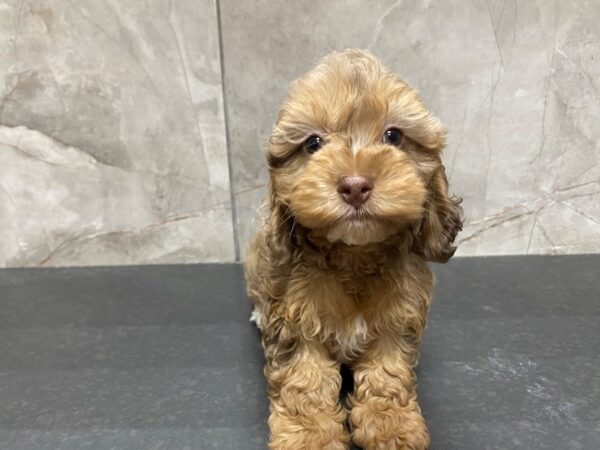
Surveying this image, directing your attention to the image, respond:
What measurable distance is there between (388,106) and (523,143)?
121 cm

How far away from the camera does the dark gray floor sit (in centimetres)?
126

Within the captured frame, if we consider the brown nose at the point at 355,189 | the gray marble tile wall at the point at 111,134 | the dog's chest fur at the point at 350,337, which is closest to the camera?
the brown nose at the point at 355,189

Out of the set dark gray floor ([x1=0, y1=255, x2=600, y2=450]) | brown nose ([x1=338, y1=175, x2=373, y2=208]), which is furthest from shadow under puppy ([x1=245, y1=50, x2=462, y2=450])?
dark gray floor ([x1=0, y1=255, x2=600, y2=450])

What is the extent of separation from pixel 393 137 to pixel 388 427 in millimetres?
622

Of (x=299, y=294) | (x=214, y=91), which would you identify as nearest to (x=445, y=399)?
(x=299, y=294)

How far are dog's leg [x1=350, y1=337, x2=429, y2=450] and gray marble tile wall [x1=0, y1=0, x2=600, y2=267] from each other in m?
1.00

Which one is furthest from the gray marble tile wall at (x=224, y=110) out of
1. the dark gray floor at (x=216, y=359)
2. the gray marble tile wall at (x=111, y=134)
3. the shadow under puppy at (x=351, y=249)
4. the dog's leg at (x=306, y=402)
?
the dog's leg at (x=306, y=402)

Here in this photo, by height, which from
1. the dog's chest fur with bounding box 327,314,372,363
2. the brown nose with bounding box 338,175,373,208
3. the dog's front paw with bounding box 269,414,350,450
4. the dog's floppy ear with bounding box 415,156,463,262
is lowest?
the dog's front paw with bounding box 269,414,350,450

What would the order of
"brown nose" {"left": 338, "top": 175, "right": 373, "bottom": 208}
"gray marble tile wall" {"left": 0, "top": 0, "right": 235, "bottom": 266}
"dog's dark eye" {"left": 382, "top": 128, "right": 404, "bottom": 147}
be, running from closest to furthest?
1. "brown nose" {"left": 338, "top": 175, "right": 373, "bottom": 208}
2. "dog's dark eye" {"left": 382, "top": 128, "right": 404, "bottom": 147}
3. "gray marble tile wall" {"left": 0, "top": 0, "right": 235, "bottom": 266}

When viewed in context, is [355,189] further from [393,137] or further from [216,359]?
[216,359]

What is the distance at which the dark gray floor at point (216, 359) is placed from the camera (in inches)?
49.8

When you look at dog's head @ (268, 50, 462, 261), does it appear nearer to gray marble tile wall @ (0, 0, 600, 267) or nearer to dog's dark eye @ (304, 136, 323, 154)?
dog's dark eye @ (304, 136, 323, 154)

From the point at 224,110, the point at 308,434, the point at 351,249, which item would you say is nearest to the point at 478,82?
the point at 224,110

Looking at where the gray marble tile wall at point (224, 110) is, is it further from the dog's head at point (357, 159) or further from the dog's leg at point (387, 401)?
the dog's leg at point (387, 401)
